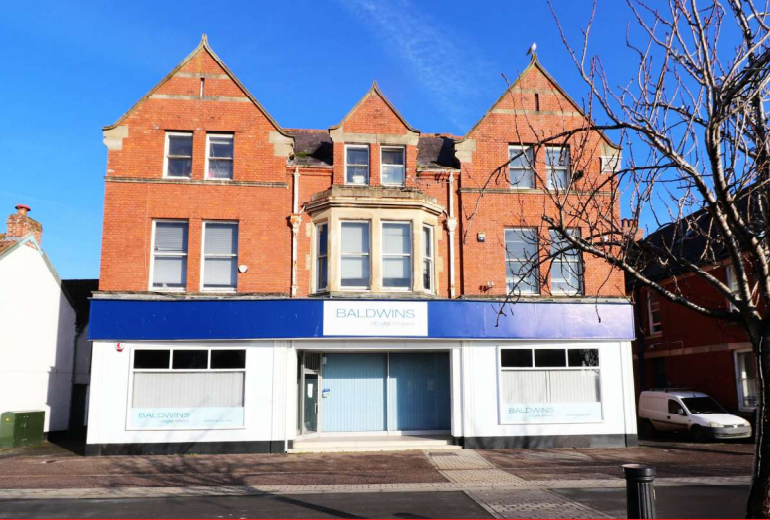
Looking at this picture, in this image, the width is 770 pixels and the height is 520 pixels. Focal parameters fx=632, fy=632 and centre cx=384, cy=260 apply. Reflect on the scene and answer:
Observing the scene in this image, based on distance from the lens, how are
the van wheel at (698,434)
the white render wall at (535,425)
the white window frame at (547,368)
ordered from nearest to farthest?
1. the white render wall at (535,425)
2. the white window frame at (547,368)
3. the van wheel at (698,434)

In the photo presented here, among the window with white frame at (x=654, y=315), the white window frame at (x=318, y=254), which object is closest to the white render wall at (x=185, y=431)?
the white window frame at (x=318, y=254)

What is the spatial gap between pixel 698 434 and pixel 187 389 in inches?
599

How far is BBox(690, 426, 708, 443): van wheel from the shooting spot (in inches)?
755

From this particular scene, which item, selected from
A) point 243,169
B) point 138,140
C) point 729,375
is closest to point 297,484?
point 243,169

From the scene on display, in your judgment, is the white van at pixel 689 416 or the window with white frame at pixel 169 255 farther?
the white van at pixel 689 416

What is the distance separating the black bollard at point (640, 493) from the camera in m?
7.01

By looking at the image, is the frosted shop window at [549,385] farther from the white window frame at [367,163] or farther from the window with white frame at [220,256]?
the window with white frame at [220,256]

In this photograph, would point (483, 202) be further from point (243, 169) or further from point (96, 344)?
point (96, 344)

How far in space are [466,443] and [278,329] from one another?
19.2 feet

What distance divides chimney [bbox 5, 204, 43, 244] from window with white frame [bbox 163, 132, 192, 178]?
6.73 m

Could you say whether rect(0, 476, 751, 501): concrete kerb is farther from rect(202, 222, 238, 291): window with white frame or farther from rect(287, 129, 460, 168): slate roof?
rect(287, 129, 460, 168): slate roof

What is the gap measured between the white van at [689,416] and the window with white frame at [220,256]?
14.6 m

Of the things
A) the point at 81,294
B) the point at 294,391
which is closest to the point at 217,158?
the point at 294,391

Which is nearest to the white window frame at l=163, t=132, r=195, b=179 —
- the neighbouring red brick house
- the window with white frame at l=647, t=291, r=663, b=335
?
the neighbouring red brick house
